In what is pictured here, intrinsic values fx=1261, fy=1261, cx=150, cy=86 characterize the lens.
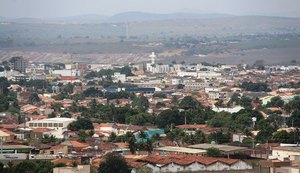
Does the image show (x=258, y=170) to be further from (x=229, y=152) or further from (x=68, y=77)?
(x=68, y=77)

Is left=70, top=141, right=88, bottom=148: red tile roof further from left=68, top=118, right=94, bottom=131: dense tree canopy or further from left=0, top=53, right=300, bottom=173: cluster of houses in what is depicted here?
left=68, top=118, right=94, bottom=131: dense tree canopy

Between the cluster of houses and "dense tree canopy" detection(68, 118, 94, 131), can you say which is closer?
the cluster of houses

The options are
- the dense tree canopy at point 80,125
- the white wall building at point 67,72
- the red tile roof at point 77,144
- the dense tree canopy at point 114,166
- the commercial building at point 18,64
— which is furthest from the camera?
the commercial building at point 18,64

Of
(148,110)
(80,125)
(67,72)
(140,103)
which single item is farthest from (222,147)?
(67,72)

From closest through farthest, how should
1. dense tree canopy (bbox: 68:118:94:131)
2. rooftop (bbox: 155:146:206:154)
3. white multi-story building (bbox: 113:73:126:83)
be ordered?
rooftop (bbox: 155:146:206:154), dense tree canopy (bbox: 68:118:94:131), white multi-story building (bbox: 113:73:126:83)

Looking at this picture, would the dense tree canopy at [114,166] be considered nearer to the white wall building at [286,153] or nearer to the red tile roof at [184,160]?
the red tile roof at [184,160]


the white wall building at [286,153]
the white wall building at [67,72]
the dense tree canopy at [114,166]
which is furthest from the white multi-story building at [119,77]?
the dense tree canopy at [114,166]

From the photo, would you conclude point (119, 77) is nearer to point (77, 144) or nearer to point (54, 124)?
point (54, 124)

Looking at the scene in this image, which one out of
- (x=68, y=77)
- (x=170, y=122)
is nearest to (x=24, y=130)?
(x=170, y=122)

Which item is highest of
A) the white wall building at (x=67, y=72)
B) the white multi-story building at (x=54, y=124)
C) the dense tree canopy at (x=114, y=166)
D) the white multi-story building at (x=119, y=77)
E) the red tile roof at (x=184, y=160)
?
the dense tree canopy at (x=114, y=166)

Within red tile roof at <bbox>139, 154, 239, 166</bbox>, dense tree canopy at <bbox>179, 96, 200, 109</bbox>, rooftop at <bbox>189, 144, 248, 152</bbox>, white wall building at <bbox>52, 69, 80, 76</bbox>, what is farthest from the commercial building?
red tile roof at <bbox>139, 154, 239, 166</bbox>

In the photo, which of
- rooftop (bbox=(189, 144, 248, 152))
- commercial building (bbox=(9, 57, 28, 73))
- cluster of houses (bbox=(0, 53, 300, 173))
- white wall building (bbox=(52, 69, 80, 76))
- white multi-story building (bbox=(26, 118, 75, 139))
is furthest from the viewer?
commercial building (bbox=(9, 57, 28, 73))
